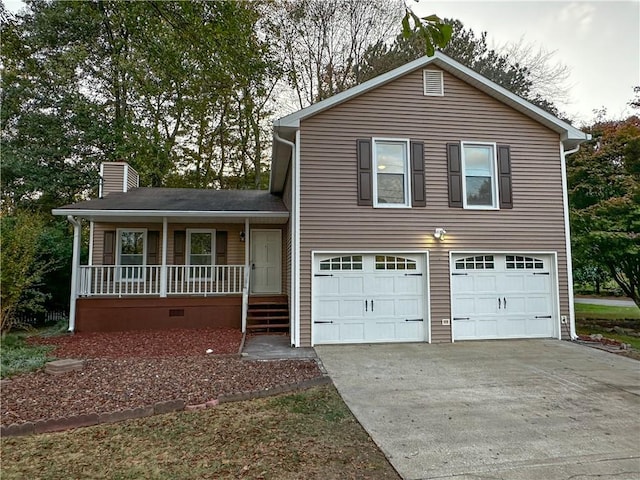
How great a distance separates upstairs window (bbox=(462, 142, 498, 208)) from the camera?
8859 mm

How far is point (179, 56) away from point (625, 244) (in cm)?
1217

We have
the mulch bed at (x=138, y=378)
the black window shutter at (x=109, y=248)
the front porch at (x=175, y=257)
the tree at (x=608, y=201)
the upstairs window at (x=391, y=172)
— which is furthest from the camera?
the black window shutter at (x=109, y=248)

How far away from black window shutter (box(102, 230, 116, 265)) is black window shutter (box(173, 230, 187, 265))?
1.79 meters

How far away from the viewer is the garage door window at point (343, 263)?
27.2ft

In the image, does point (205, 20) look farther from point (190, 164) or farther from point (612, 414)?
point (190, 164)

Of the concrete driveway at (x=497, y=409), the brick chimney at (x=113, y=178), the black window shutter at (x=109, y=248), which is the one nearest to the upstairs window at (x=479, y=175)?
the concrete driveway at (x=497, y=409)

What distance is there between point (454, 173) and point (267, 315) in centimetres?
576

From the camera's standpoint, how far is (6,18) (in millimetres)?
5516

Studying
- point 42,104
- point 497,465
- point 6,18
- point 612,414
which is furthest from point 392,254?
point 42,104

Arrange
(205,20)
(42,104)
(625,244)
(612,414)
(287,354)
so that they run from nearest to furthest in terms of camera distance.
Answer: (612,414), (205,20), (287,354), (625,244), (42,104)

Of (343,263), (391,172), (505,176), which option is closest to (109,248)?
(343,263)

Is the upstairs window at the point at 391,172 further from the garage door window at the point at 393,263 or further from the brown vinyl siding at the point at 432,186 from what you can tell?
the garage door window at the point at 393,263

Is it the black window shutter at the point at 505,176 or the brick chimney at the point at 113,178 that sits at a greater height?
the brick chimney at the point at 113,178

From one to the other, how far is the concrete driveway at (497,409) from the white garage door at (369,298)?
0.80m
